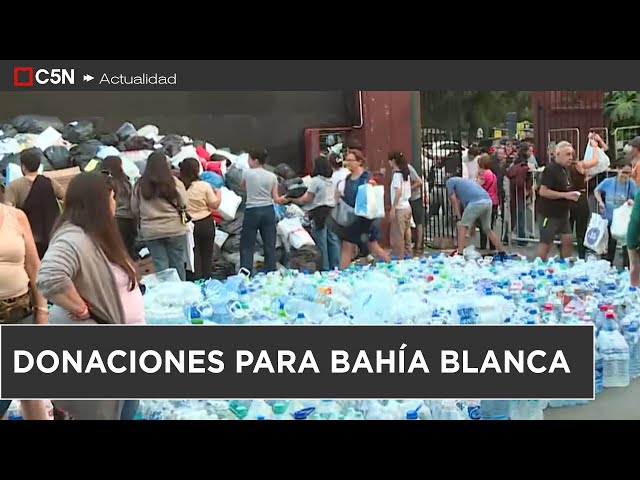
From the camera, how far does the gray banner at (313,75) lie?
4645 mm

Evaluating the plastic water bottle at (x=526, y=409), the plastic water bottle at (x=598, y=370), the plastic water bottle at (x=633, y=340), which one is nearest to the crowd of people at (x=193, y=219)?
the plastic water bottle at (x=633, y=340)

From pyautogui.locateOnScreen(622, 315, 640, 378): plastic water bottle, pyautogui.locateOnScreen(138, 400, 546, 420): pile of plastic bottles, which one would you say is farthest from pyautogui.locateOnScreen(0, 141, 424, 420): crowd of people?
pyautogui.locateOnScreen(622, 315, 640, 378): plastic water bottle

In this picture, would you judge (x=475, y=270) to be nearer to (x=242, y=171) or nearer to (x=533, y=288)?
(x=533, y=288)

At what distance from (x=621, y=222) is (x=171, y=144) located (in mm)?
1870

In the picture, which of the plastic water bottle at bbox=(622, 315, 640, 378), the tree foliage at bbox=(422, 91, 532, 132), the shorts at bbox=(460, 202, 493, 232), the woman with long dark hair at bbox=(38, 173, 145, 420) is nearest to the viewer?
the woman with long dark hair at bbox=(38, 173, 145, 420)

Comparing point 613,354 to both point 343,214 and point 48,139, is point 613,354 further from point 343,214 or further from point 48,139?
point 48,139

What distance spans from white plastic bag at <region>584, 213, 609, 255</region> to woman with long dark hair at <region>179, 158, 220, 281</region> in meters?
1.55

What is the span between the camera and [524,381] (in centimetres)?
466

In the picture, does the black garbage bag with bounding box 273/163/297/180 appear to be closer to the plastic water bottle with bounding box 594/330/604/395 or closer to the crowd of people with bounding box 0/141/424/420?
the crowd of people with bounding box 0/141/424/420

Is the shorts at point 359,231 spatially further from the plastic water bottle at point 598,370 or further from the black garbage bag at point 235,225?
the plastic water bottle at point 598,370

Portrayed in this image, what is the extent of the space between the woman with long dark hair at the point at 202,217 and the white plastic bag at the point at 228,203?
0.02 metres

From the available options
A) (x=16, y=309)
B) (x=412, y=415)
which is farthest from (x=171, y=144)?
(x=412, y=415)

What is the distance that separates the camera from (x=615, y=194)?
479cm

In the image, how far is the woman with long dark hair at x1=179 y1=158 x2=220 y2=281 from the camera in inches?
191
